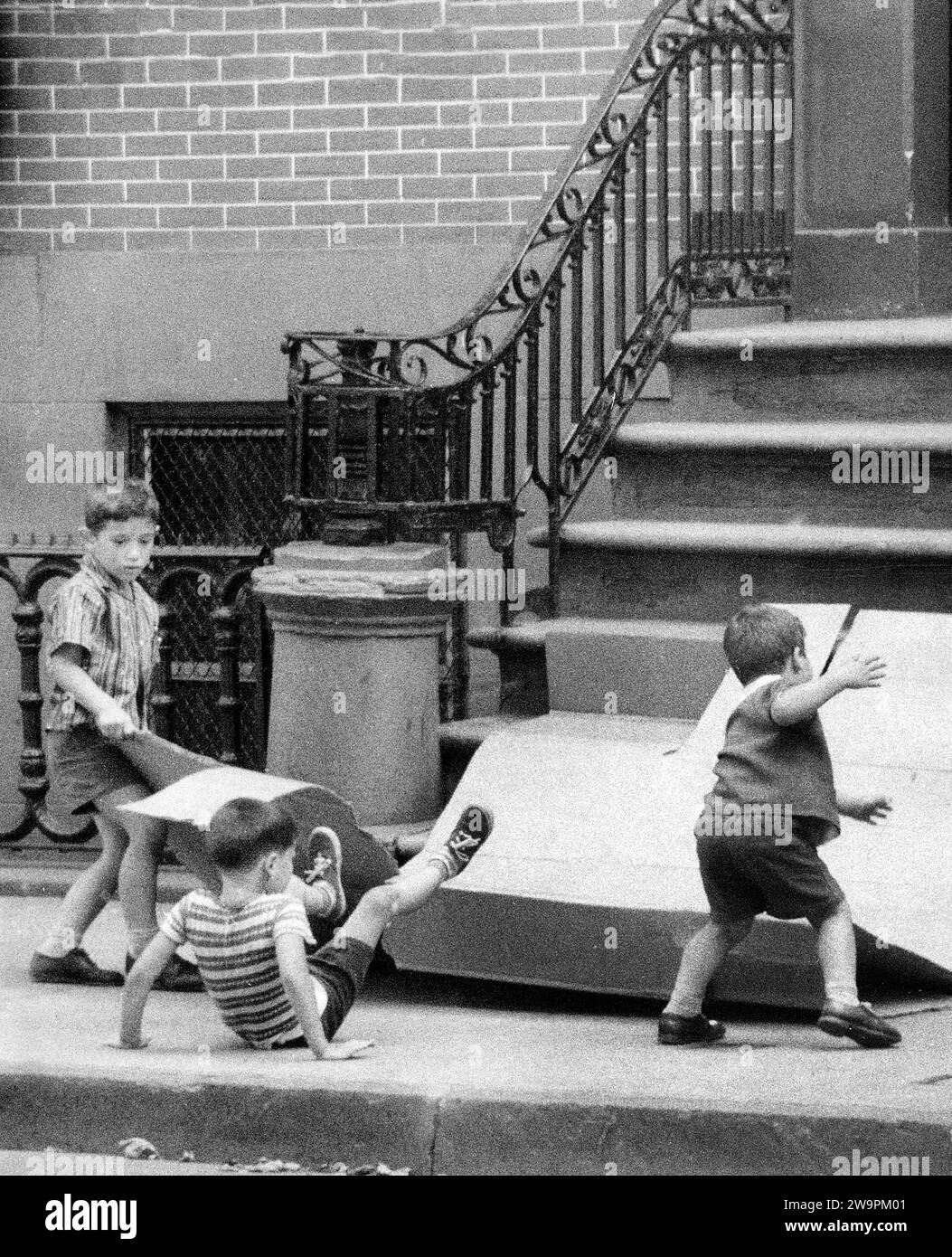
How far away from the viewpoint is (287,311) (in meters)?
10.2

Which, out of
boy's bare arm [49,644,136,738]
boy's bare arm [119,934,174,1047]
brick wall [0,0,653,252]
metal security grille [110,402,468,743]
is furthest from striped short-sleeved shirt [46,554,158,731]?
brick wall [0,0,653,252]

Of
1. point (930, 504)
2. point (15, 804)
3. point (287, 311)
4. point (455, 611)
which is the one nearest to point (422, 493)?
point (455, 611)

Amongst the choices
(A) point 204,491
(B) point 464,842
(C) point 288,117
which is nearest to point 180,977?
(B) point 464,842

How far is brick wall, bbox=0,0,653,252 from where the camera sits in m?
10.0

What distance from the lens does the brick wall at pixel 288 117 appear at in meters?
10.0

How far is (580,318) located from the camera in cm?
852

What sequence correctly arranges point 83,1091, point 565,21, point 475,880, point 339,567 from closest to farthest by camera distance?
point 83,1091 → point 475,880 → point 339,567 → point 565,21

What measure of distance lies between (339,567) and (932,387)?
2.41m

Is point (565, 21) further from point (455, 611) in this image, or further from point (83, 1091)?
point (83, 1091)

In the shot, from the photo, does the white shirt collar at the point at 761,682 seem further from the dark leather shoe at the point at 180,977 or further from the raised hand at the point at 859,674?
the dark leather shoe at the point at 180,977

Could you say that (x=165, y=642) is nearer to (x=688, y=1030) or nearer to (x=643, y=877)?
(x=643, y=877)

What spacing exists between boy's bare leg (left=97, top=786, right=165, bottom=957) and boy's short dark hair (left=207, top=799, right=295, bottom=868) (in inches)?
32.4

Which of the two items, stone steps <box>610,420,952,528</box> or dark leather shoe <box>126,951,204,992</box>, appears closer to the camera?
dark leather shoe <box>126,951,204,992</box>

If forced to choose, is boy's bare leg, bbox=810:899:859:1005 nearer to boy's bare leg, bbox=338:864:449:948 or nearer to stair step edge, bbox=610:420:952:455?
boy's bare leg, bbox=338:864:449:948
